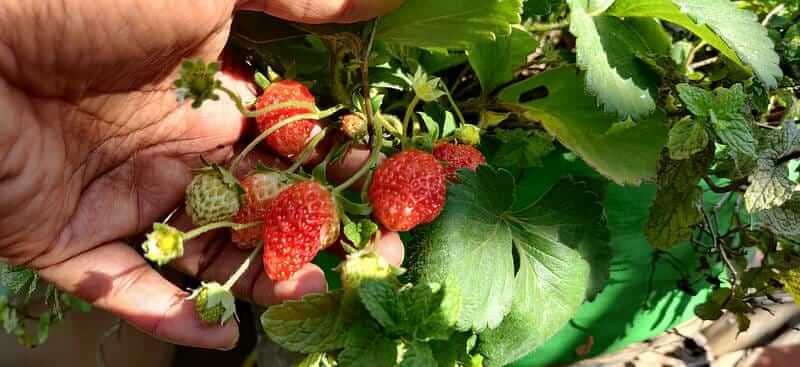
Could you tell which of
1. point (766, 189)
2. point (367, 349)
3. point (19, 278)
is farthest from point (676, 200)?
point (19, 278)

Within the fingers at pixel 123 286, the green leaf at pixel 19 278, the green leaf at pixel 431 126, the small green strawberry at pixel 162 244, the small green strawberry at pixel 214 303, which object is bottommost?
the green leaf at pixel 19 278

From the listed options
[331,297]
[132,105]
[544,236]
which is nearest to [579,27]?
[544,236]

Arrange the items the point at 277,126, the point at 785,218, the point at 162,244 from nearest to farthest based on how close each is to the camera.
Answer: the point at 162,244 < the point at 277,126 < the point at 785,218

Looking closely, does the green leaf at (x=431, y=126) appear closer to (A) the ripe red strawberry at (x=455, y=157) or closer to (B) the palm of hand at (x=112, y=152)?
(A) the ripe red strawberry at (x=455, y=157)

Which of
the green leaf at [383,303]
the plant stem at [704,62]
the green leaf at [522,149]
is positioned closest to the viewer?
the green leaf at [383,303]

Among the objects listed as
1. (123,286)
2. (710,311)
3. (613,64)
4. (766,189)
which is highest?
(613,64)

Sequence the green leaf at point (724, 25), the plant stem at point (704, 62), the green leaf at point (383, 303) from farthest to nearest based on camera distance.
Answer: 1. the plant stem at point (704, 62)
2. the green leaf at point (724, 25)
3. the green leaf at point (383, 303)

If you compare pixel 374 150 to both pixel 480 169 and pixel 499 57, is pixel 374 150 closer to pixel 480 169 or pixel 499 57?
pixel 480 169

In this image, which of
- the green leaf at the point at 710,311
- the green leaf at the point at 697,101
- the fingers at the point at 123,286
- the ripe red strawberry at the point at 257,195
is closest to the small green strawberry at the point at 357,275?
the ripe red strawberry at the point at 257,195
